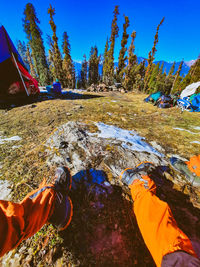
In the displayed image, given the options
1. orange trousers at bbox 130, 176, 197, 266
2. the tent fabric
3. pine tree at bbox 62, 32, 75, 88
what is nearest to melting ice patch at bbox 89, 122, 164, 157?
orange trousers at bbox 130, 176, 197, 266

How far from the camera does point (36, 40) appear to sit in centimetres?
1716

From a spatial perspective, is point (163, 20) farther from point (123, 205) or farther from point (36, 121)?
point (123, 205)

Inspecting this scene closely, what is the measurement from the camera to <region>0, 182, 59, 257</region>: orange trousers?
93cm

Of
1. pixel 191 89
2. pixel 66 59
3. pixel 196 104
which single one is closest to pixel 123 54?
pixel 66 59

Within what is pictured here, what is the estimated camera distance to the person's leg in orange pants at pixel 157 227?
0.99 metres

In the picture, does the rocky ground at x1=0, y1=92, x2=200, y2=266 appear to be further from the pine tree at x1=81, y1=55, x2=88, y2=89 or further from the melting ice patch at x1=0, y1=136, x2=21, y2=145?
the pine tree at x1=81, y1=55, x2=88, y2=89

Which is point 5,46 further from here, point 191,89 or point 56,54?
point 56,54

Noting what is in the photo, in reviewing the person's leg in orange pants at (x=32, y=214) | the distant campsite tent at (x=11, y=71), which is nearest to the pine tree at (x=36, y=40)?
the distant campsite tent at (x=11, y=71)

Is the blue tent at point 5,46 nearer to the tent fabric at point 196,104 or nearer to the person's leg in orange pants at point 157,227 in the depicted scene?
the person's leg in orange pants at point 157,227

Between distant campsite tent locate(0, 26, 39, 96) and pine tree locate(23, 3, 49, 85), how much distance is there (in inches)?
609

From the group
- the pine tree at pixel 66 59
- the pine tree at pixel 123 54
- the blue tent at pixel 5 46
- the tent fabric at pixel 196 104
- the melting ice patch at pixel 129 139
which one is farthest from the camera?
the pine tree at pixel 66 59

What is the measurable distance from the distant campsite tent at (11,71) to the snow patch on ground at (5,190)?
605 centimetres

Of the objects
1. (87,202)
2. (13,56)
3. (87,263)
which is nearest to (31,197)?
(87,202)

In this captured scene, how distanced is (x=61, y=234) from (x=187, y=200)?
181cm
